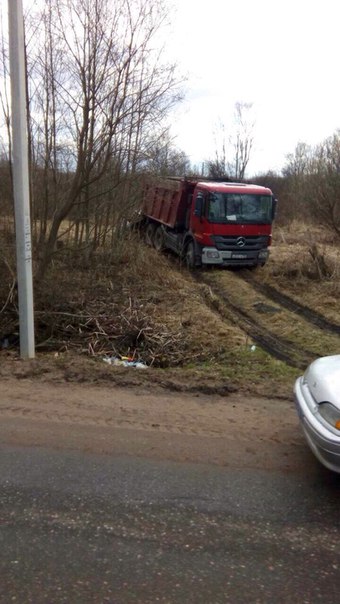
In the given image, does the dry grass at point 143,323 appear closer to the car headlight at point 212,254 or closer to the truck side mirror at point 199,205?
the car headlight at point 212,254

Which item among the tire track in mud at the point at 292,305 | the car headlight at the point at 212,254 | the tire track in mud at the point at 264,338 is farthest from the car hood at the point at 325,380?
the car headlight at the point at 212,254

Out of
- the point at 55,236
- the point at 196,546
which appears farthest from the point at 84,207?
the point at 196,546

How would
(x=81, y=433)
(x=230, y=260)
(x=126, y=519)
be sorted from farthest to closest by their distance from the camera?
1. (x=230, y=260)
2. (x=81, y=433)
3. (x=126, y=519)

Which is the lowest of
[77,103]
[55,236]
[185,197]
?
[55,236]

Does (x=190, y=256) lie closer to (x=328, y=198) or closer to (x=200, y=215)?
(x=200, y=215)

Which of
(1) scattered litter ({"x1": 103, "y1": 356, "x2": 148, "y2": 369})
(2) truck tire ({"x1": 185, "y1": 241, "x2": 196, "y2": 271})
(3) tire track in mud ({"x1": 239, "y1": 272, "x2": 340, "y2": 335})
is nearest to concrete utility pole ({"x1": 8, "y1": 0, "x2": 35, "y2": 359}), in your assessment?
(1) scattered litter ({"x1": 103, "y1": 356, "x2": 148, "y2": 369})

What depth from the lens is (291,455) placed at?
4223mm

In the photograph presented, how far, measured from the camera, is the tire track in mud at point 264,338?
8.70 metres

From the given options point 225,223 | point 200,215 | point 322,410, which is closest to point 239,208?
point 225,223

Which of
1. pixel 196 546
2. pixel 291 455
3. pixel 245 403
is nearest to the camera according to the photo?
pixel 196 546

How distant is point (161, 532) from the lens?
3.13m

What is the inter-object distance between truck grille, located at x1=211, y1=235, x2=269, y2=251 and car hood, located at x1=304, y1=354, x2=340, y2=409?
1226 centimetres

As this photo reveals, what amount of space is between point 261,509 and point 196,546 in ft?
2.08

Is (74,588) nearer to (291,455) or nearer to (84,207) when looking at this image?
(291,455)
